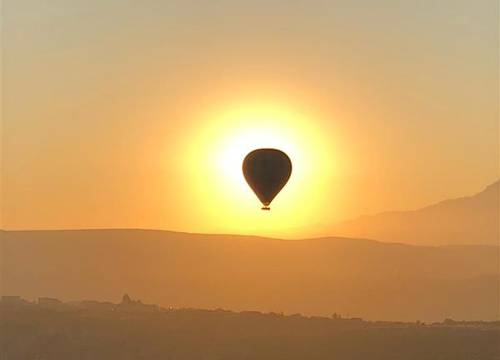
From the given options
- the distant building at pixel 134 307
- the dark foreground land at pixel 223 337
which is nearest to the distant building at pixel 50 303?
the distant building at pixel 134 307

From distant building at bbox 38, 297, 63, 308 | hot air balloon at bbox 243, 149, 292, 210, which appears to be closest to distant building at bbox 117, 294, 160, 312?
distant building at bbox 38, 297, 63, 308

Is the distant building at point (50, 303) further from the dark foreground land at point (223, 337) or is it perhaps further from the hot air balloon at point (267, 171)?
the hot air balloon at point (267, 171)

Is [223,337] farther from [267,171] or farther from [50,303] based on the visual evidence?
[50,303]

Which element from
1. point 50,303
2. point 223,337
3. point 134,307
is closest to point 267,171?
point 223,337

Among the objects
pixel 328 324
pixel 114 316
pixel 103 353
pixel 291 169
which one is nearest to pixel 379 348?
pixel 328 324

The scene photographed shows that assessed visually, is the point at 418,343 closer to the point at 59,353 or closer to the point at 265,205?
the point at 265,205
